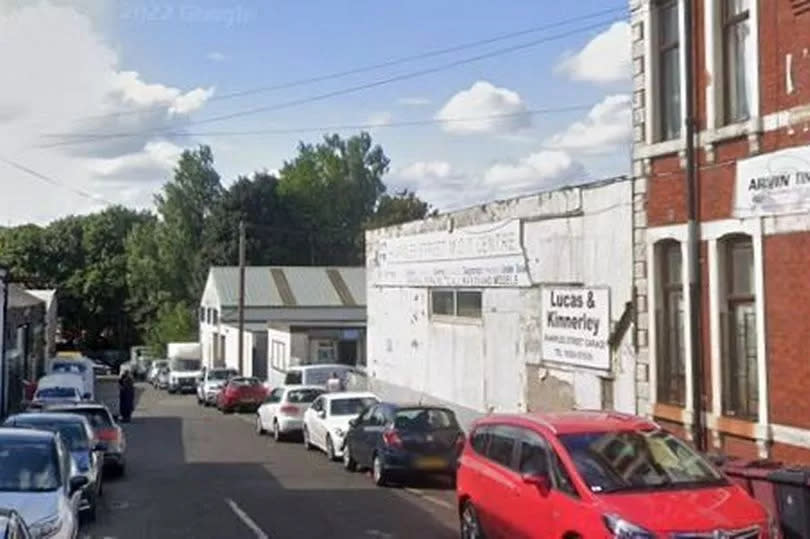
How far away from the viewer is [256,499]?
18.3 metres

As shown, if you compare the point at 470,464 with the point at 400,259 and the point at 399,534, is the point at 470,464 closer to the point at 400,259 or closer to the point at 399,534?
the point at 399,534

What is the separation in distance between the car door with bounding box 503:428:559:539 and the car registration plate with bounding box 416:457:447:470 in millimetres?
7732

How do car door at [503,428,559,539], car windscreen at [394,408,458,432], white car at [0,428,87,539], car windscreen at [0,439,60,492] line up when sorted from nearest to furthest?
car door at [503,428,559,539] < white car at [0,428,87,539] < car windscreen at [0,439,60,492] < car windscreen at [394,408,458,432]

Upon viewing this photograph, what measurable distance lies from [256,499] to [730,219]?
336 inches

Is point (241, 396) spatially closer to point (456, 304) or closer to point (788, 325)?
point (456, 304)

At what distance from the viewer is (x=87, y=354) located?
90.6 meters

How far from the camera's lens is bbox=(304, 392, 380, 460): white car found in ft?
80.9

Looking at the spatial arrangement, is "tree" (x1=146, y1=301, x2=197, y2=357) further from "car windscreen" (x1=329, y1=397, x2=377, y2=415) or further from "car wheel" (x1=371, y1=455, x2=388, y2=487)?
"car wheel" (x1=371, y1=455, x2=388, y2=487)

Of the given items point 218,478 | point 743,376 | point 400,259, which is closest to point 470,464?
→ point 743,376

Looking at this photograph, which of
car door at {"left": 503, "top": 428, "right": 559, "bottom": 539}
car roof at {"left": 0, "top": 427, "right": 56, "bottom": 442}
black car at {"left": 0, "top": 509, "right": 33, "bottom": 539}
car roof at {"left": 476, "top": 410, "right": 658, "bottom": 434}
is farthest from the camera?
car roof at {"left": 0, "top": 427, "right": 56, "bottom": 442}

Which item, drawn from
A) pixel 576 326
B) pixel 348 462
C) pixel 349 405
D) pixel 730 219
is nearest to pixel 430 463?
pixel 348 462

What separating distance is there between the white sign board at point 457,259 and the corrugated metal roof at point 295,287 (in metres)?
29.0

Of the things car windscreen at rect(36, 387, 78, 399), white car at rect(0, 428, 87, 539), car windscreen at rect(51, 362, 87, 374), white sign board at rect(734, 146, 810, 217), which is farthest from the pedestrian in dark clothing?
white sign board at rect(734, 146, 810, 217)

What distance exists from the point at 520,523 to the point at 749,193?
6.38 meters
